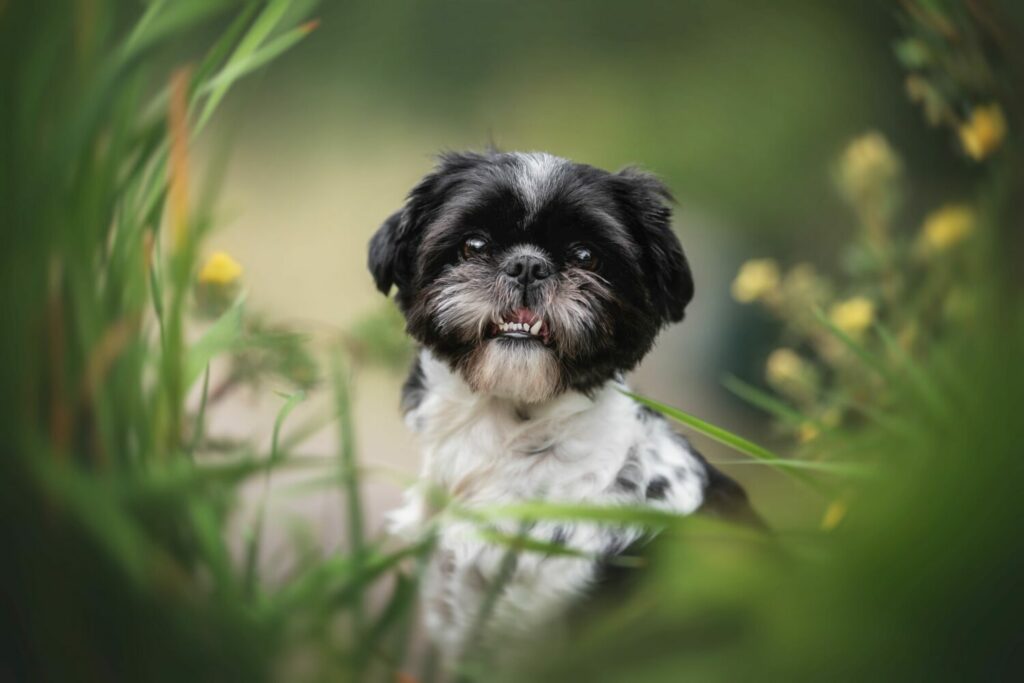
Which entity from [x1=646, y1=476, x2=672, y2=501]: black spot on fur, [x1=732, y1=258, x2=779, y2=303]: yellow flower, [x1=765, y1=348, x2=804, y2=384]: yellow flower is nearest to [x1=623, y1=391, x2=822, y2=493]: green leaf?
[x1=646, y1=476, x2=672, y2=501]: black spot on fur

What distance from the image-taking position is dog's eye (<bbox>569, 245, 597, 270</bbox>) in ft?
7.02

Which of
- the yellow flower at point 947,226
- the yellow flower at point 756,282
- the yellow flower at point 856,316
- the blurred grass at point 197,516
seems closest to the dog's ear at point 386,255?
the blurred grass at point 197,516

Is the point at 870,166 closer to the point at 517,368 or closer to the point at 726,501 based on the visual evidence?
the point at 726,501

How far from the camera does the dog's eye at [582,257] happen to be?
7.02 feet

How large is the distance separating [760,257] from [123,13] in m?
3.24

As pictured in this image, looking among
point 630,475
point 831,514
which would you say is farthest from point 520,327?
point 831,514

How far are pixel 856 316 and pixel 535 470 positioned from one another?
137 cm

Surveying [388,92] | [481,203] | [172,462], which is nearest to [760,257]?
[388,92]

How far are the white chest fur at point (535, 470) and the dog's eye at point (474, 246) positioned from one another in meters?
0.30

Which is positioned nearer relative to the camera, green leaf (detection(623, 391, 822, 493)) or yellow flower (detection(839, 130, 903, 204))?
green leaf (detection(623, 391, 822, 493))

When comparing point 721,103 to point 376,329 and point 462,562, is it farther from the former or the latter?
point 462,562

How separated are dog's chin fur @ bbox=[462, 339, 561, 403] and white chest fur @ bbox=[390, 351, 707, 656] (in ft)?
0.34

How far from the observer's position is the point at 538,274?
6.83 feet

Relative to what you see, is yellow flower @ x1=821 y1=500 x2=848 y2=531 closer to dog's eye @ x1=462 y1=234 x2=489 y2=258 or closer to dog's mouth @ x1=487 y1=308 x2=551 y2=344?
dog's mouth @ x1=487 y1=308 x2=551 y2=344
